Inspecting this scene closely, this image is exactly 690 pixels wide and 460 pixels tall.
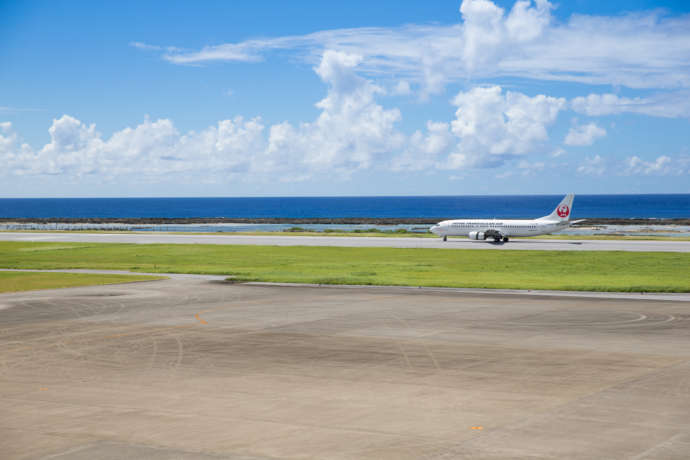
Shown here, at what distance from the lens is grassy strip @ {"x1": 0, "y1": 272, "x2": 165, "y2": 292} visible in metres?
44.5

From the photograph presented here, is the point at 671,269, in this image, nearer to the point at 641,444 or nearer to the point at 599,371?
the point at 599,371

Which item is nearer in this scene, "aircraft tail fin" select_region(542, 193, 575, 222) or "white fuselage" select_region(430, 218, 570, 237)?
"white fuselage" select_region(430, 218, 570, 237)

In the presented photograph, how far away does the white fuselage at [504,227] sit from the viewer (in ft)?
317

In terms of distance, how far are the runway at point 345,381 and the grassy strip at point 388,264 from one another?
11.3 metres

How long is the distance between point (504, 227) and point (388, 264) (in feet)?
127

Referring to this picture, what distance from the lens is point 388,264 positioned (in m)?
61.8

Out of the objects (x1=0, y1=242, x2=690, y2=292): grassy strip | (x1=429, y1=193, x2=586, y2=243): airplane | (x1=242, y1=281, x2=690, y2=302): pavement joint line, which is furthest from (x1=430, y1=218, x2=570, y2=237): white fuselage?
(x1=242, y1=281, x2=690, y2=302): pavement joint line

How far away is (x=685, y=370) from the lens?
20516mm

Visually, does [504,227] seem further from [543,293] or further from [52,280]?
[52,280]

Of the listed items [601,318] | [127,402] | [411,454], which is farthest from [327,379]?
[601,318]

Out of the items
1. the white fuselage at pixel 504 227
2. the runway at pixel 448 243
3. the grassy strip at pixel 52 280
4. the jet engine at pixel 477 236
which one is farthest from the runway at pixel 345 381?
the white fuselage at pixel 504 227

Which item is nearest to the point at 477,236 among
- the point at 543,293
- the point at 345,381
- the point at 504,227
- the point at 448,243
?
the point at 504,227

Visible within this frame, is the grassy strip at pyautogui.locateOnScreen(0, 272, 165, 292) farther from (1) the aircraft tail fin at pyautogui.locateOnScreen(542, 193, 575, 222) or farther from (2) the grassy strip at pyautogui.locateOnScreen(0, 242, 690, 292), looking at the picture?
(1) the aircraft tail fin at pyautogui.locateOnScreen(542, 193, 575, 222)

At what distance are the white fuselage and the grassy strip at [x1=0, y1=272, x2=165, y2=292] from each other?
54.7m
